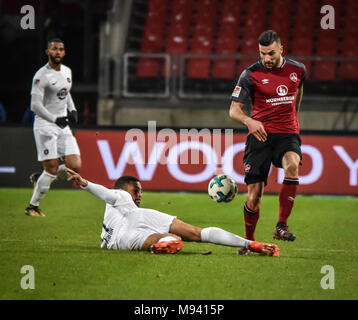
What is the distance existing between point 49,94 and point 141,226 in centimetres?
461

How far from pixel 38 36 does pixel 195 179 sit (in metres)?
11.0

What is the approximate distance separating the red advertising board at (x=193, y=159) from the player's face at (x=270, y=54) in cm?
652

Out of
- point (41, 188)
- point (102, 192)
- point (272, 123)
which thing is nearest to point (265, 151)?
point (272, 123)

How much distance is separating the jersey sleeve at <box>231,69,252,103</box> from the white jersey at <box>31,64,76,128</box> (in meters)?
4.03

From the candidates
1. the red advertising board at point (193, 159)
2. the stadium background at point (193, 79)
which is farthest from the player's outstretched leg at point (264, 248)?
the stadium background at point (193, 79)

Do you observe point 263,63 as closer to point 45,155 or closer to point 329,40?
point 45,155

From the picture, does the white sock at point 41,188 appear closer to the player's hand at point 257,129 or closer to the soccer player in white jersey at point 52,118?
the soccer player in white jersey at point 52,118

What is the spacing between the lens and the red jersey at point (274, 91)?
8578mm

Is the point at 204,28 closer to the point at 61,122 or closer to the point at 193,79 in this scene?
the point at 193,79

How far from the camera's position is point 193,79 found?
1836cm

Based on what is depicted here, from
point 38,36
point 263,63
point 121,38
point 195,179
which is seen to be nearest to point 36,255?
point 263,63

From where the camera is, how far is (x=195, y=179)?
1523cm

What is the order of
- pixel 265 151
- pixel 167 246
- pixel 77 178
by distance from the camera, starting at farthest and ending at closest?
1. pixel 265 151
2. pixel 167 246
3. pixel 77 178
